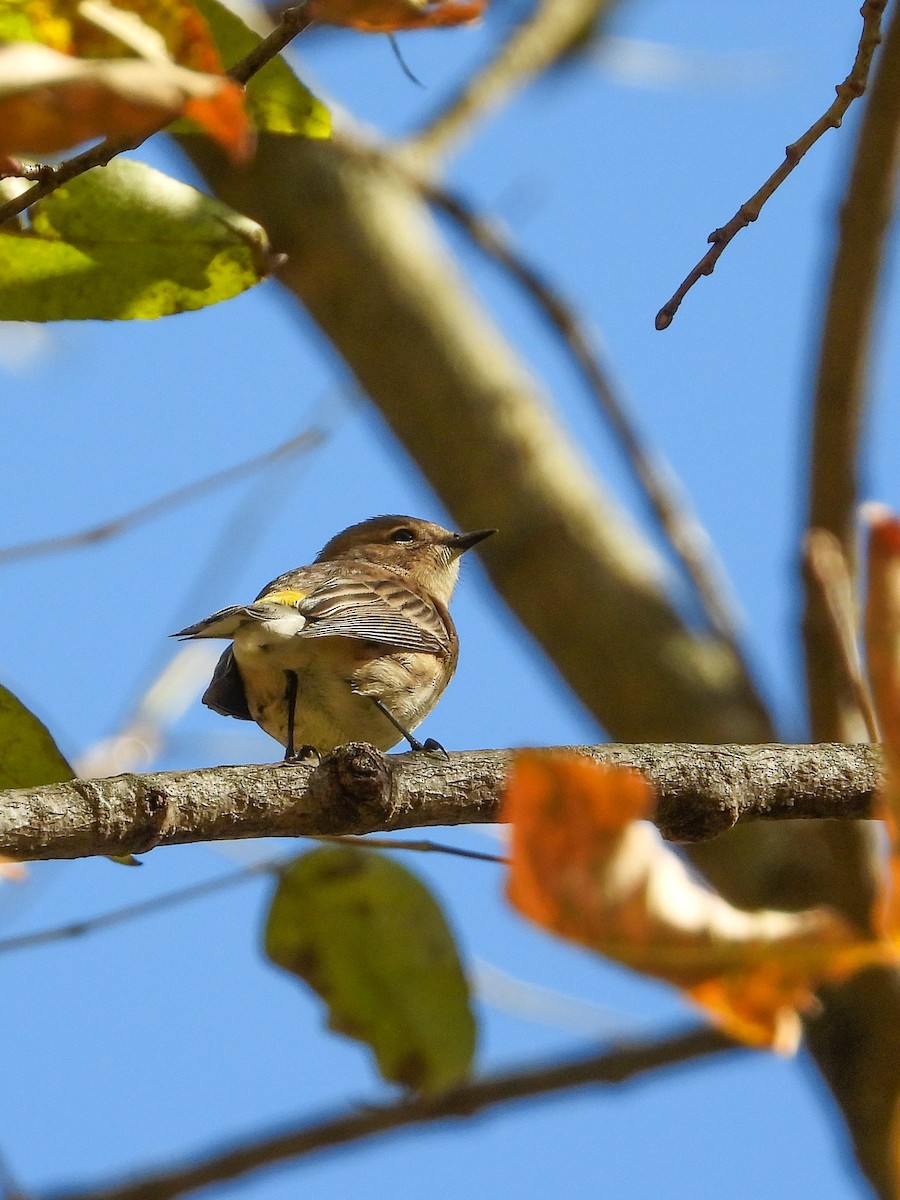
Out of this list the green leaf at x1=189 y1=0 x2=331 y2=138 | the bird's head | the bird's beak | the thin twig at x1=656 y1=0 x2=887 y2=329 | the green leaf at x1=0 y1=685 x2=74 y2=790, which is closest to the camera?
the thin twig at x1=656 y1=0 x2=887 y2=329

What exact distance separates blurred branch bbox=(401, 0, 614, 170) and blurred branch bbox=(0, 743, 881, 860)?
4.58 metres

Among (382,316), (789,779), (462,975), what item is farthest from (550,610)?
(789,779)

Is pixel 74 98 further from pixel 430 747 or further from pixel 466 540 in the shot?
pixel 466 540

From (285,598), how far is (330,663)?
25 centimetres

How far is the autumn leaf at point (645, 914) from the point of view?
0.78 metres

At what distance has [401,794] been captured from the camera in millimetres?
2137

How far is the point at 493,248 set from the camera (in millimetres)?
5617

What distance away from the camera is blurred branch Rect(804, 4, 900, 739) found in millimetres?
4238

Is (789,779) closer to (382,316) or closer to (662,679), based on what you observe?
(662,679)

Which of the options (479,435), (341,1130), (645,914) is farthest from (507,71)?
(645,914)

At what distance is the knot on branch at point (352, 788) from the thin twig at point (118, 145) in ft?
2.94

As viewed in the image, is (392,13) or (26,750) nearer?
(392,13)

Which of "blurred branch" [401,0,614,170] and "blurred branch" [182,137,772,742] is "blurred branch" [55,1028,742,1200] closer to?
"blurred branch" [182,137,772,742]

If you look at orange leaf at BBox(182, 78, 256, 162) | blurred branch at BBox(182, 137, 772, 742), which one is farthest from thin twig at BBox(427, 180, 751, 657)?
orange leaf at BBox(182, 78, 256, 162)
